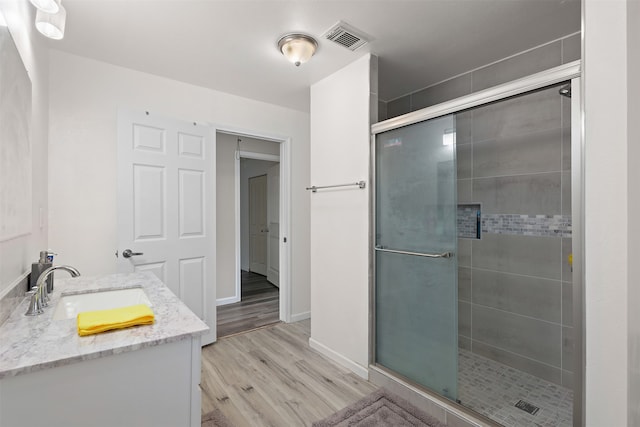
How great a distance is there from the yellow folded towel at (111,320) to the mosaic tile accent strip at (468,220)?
7.80ft

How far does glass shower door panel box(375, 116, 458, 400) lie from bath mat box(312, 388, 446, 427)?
0.56 feet

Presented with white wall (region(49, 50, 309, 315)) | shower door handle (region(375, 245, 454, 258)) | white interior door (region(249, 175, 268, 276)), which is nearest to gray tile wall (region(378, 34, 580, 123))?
shower door handle (region(375, 245, 454, 258))

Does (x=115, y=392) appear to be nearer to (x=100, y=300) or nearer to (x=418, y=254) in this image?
(x=100, y=300)

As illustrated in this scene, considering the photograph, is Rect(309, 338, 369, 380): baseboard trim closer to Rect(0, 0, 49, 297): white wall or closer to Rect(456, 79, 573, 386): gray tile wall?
Rect(456, 79, 573, 386): gray tile wall

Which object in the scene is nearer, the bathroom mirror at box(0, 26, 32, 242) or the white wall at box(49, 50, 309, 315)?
the bathroom mirror at box(0, 26, 32, 242)

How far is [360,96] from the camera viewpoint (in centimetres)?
231

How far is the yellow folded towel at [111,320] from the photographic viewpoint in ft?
3.38

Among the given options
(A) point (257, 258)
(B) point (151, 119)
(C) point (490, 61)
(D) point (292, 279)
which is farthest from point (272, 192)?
(C) point (490, 61)

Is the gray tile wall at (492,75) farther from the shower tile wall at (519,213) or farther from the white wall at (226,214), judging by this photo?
the white wall at (226,214)

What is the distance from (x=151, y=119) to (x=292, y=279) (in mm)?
2046

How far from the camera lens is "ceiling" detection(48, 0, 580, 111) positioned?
1721mm

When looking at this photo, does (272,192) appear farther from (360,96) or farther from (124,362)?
(124,362)

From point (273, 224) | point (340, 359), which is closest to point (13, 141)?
point (340, 359)

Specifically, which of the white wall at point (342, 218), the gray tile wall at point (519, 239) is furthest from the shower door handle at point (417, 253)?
the gray tile wall at point (519, 239)
